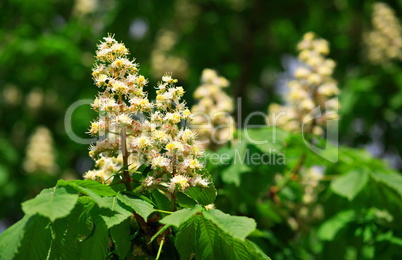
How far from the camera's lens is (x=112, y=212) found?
209 centimetres

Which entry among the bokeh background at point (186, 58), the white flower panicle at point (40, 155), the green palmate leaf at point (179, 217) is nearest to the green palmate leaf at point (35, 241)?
the green palmate leaf at point (179, 217)

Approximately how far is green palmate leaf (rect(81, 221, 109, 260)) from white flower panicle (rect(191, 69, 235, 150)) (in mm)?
2053

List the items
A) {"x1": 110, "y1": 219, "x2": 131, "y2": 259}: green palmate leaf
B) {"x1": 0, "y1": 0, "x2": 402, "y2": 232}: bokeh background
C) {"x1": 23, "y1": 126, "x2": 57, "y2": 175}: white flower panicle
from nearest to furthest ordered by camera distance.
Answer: {"x1": 110, "y1": 219, "x2": 131, "y2": 259}: green palmate leaf → {"x1": 0, "y1": 0, "x2": 402, "y2": 232}: bokeh background → {"x1": 23, "y1": 126, "x2": 57, "y2": 175}: white flower panicle

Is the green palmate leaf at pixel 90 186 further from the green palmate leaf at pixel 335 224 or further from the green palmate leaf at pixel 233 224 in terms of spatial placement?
the green palmate leaf at pixel 335 224

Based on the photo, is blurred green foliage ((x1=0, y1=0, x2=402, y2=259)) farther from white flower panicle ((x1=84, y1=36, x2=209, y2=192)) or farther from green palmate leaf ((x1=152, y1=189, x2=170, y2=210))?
green palmate leaf ((x1=152, y1=189, x2=170, y2=210))

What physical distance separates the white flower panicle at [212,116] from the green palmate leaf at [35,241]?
7.06ft

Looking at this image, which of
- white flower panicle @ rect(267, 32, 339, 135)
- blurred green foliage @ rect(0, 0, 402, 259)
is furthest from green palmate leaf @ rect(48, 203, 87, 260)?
blurred green foliage @ rect(0, 0, 402, 259)

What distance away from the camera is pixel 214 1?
899cm

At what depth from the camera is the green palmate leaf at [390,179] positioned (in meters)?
3.61

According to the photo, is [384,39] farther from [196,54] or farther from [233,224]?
[233,224]

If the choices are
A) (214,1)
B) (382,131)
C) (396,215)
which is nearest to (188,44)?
(214,1)

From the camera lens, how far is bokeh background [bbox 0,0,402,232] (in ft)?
25.2

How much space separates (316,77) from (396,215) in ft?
5.37

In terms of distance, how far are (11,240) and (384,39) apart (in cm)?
686
